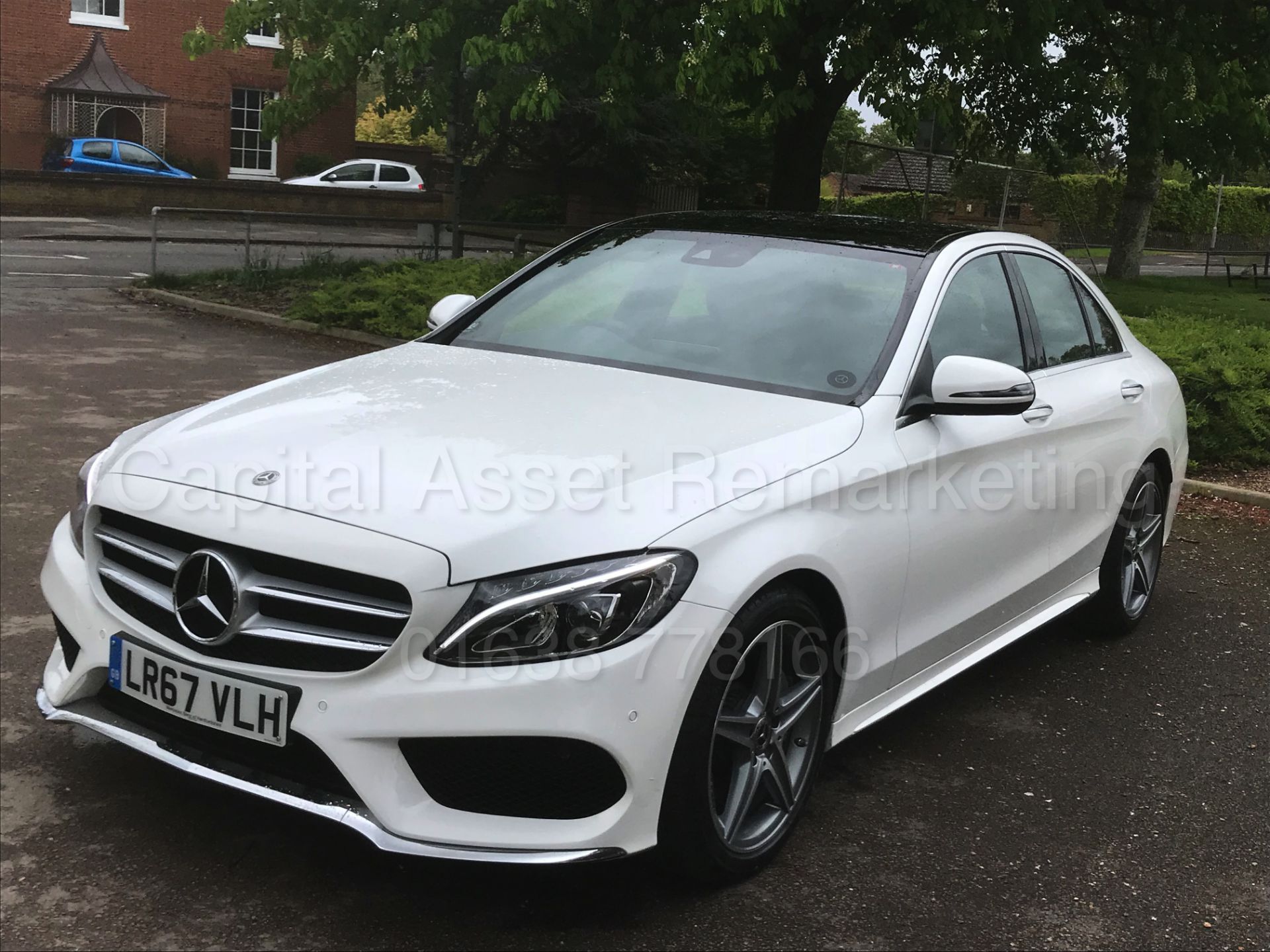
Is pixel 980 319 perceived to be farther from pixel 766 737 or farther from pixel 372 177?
pixel 372 177

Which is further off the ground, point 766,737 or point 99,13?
point 99,13

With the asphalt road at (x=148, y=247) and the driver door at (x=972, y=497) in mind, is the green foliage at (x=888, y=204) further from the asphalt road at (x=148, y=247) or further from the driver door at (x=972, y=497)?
the driver door at (x=972, y=497)

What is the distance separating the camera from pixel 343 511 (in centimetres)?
309

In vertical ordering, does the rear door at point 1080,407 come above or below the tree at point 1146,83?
below

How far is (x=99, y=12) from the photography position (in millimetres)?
37469

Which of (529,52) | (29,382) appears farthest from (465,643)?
(529,52)

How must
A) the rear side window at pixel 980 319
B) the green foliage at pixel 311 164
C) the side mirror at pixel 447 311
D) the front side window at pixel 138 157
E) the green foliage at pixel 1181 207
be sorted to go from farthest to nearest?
the green foliage at pixel 1181 207
the green foliage at pixel 311 164
the front side window at pixel 138 157
the side mirror at pixel 447 311
the rear side window at pixel 980 319

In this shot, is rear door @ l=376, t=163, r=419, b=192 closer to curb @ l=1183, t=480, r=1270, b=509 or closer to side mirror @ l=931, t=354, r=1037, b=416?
curb @ l=1183, t=480, r=1270, b=509

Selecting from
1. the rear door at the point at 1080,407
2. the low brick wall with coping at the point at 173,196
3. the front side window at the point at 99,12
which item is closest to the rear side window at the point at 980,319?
the rear door at the point at 1080,407

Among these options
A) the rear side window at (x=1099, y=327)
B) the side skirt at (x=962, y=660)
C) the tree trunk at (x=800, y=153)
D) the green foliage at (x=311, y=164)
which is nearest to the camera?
the side skirt at (x=962, y=660)

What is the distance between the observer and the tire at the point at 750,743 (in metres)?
3.14

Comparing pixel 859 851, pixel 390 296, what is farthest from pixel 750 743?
pixel 390 296

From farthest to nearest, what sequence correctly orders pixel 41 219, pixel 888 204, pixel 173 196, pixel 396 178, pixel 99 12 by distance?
1. pixel 99 12
2. pixel 396 178
3. pixel 888 204
4. pixel 173 196
5. pixel 41 219

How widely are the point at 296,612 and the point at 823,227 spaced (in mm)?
2592
